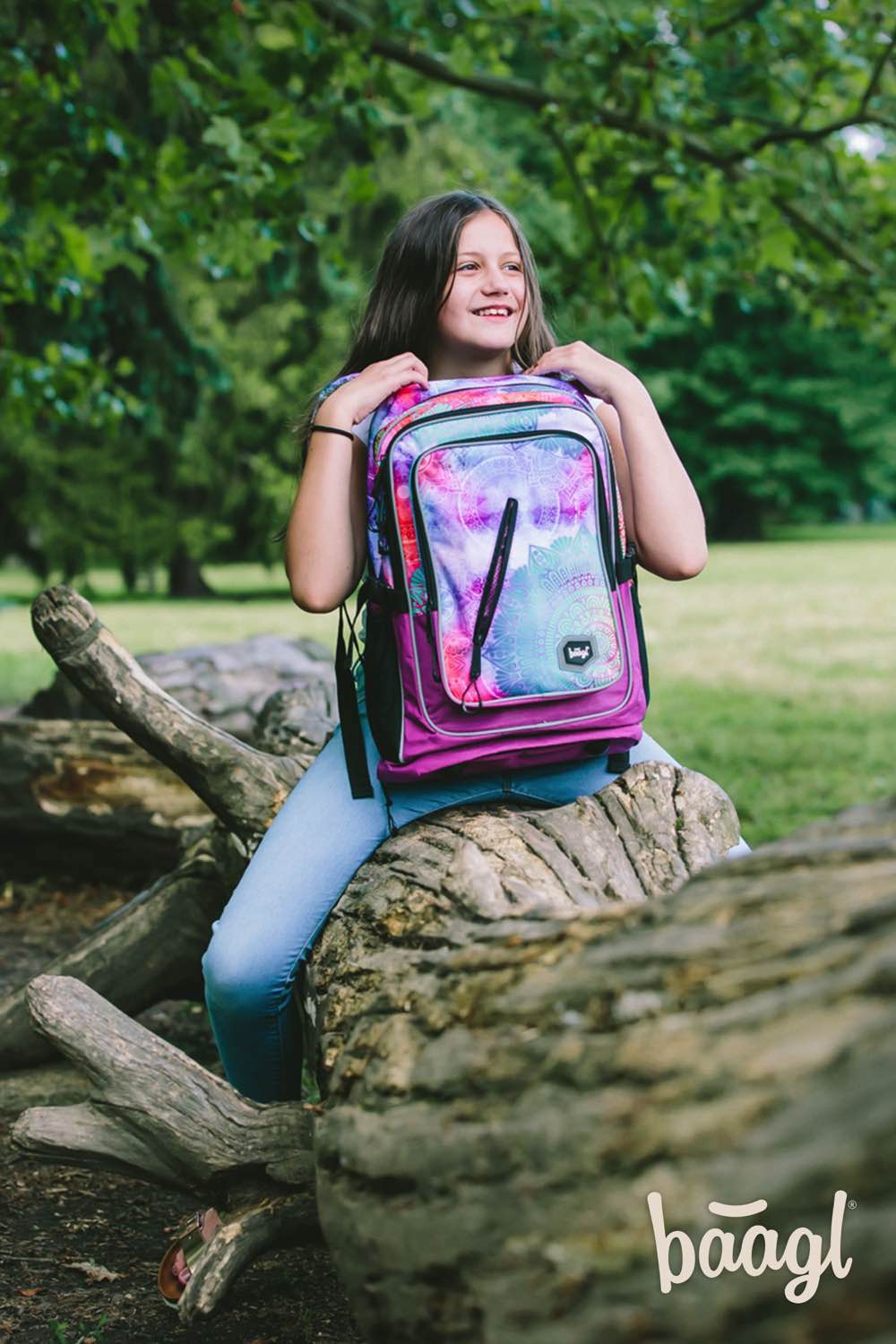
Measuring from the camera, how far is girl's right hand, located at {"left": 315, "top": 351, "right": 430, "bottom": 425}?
2641 mm

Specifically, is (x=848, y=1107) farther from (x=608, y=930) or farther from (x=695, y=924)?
(x=608, y=930)

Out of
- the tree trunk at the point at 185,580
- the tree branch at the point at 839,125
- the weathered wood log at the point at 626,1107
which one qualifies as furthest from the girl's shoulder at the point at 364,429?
the tree trunk at the point at 185,580

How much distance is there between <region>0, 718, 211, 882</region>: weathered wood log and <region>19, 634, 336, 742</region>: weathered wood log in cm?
43

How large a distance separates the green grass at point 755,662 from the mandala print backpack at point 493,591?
439cm

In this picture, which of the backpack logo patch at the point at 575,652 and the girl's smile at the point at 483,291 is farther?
the girl's smile at the point at 483,291

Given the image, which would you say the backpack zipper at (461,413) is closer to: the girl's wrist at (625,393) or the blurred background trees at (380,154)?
the girl's wrist at (625,393)

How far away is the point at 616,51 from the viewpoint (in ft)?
20.7

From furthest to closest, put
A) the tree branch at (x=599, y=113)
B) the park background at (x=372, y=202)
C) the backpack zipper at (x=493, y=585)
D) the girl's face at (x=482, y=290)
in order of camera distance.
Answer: the tree branch at (x=599, y=113), the park background at (x=372, y=202), the girl's face at (x=482, y=290), the backpack zipper at (x=493, y=585)

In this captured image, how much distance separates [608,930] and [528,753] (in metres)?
0.91

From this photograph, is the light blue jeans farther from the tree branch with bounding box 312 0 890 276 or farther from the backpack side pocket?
the tree branch with bounding box 312 0 890 276

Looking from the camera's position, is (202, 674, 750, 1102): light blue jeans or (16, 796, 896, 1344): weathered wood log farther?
(202, 674, 750, 1102): light blue jeans

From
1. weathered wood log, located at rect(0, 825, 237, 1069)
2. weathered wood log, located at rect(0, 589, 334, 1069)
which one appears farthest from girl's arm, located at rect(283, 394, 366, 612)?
weathered wood log, located at rect(0, 825, 237, 1069)

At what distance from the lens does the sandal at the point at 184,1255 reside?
249 cm

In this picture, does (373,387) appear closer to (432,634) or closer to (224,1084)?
(432,634)
